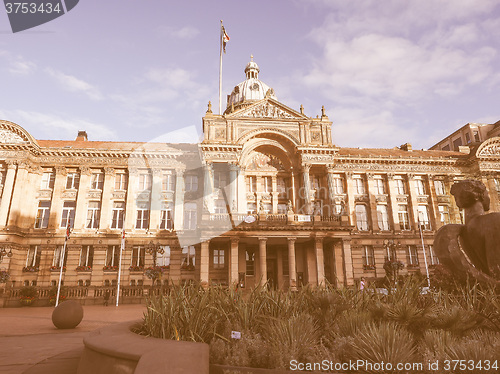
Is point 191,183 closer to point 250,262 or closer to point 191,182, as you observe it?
point 191,182

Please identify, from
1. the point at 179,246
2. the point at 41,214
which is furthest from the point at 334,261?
the point at 41,214

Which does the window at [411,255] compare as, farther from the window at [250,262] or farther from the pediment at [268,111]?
the pediment at [268,111]

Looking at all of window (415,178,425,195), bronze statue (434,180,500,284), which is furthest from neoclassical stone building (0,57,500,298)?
bronze statue (434,180,500,284)

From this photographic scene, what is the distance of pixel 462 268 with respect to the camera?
8.39 meters

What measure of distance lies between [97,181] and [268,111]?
2181cm

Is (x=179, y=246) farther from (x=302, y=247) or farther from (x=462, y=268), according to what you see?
(x=462, y=268)

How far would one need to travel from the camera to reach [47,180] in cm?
3784

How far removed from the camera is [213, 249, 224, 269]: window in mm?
A: 34875

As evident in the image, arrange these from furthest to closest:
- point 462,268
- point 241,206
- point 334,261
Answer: point 241,206
point 334,261
point 462,268

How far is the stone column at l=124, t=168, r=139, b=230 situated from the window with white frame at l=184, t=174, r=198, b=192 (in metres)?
5.88

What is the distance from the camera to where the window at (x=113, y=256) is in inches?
1382

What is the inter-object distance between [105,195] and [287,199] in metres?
21.1

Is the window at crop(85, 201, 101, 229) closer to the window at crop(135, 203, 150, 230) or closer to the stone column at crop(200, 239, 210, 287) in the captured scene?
the window at crop(135, 203, 150, 230)

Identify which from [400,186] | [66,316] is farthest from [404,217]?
[66,316]
